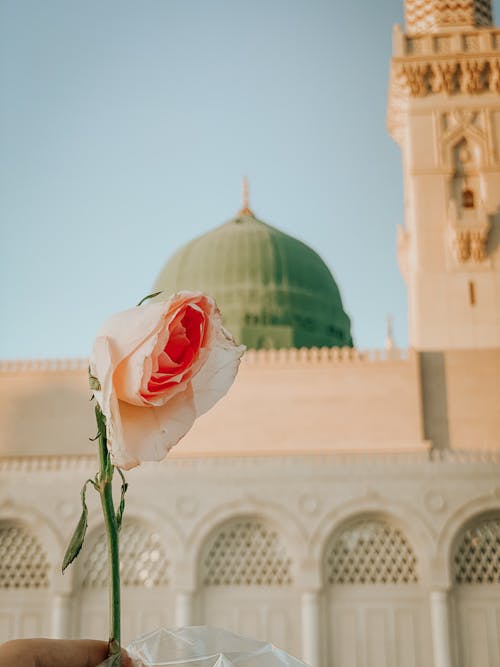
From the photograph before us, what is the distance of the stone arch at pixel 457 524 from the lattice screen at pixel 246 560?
243cm

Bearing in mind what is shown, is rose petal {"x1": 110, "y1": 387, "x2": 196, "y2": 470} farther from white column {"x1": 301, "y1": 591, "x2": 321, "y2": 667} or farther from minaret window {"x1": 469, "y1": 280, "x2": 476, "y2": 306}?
minaret window {"x1": 469, "y1": 280, "x2": 476, "y2": 306}

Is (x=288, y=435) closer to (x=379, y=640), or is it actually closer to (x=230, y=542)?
(x=230, y=542)

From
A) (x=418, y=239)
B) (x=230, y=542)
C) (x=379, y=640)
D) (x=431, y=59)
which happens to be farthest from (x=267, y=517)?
(x=431, y=59)

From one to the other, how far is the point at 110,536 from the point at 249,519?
13171 millimetres

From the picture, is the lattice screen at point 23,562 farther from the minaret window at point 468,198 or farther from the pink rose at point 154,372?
the pink rose at point 154,372

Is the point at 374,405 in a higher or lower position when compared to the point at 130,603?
higher

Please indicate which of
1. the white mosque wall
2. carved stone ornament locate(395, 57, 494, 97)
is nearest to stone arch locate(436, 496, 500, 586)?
the white mosque wall

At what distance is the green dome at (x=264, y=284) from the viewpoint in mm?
22203

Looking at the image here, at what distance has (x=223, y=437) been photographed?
1770 cm

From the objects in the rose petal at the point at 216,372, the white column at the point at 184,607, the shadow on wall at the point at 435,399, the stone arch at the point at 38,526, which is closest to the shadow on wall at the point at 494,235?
the shadow on wall at the point at 435,399

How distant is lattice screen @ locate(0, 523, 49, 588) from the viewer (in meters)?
14.1

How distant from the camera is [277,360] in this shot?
18.1 meters

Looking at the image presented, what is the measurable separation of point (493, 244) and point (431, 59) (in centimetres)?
473

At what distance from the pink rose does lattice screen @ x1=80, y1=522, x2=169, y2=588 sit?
1318cm
